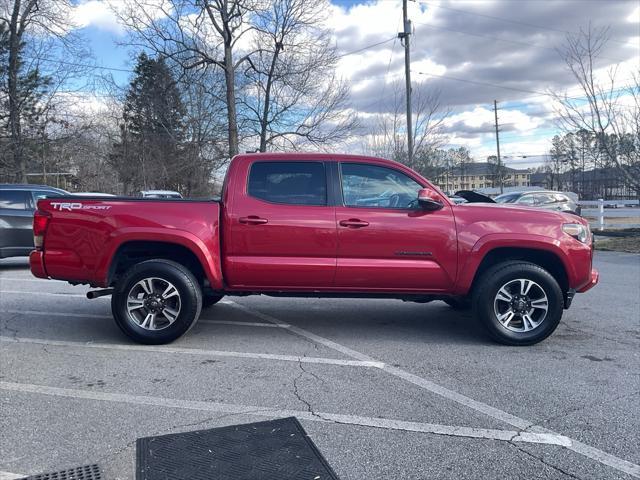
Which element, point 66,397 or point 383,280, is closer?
point 66,397

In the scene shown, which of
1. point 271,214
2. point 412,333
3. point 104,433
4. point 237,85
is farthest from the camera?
point 237,85

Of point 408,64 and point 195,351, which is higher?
point 408,64

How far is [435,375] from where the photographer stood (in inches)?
175

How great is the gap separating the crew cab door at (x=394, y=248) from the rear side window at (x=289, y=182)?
1.08ft

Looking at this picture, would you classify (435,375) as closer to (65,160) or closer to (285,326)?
(285,326)

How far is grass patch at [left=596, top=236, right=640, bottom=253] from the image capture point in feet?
47.5

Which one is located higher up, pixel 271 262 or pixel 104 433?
pixel 271 262

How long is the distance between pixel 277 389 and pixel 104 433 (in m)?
1.32

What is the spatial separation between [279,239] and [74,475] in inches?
112

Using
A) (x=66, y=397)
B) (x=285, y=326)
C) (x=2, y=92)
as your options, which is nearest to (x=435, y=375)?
(x=285, y=326)

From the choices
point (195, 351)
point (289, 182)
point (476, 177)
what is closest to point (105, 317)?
point (195, 351)

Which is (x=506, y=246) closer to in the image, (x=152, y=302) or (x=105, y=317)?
(x=152, y=302)

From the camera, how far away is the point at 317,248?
5.19 meters

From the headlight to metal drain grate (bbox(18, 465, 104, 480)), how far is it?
4646 millimetres
